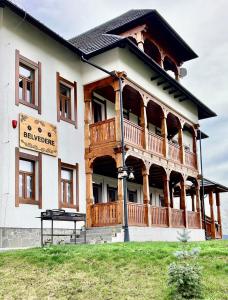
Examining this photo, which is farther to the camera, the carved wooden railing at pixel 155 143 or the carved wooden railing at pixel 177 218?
the carved wooden railing at pixel 177 218

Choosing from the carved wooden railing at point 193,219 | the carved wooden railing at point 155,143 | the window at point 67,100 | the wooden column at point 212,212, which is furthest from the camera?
the wooden column at point 212,212

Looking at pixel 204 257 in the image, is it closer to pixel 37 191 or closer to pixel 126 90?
pixel 37 191

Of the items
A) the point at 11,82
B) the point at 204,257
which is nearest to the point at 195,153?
the point at 11,82

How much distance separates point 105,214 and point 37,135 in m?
4.17

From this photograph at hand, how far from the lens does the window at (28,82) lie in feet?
54.0

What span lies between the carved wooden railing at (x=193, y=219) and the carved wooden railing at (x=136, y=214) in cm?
584

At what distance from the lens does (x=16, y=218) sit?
50.0ft

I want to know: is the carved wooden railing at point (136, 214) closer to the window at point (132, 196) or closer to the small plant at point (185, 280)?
the window at point (132, 196)

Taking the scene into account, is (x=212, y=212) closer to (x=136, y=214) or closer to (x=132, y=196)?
(x=132, y=196)

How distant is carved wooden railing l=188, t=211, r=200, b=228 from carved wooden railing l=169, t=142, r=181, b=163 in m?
3.09

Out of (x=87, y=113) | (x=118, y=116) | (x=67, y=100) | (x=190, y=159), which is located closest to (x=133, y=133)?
(x=118, y=116)

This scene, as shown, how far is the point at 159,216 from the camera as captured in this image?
2097 cm

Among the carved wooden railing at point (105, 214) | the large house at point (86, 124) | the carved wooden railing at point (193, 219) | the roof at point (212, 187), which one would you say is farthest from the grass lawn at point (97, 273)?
the roof at point (212, 187)

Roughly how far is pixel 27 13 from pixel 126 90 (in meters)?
6.27
